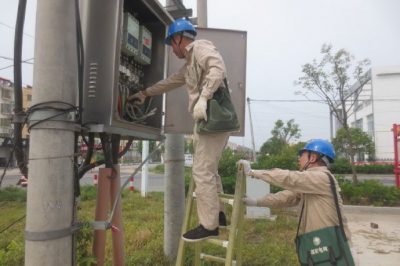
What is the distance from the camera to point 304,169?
3.41 meters

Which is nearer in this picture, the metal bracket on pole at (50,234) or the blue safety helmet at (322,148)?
the metal bracket on pole at (50,234)

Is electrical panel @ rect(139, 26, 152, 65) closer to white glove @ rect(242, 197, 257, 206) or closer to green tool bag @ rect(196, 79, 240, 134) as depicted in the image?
green tool bag @ rect(196, 79, 240, 134)

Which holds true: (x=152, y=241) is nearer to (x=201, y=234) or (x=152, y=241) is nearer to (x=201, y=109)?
(x=201, y=234)

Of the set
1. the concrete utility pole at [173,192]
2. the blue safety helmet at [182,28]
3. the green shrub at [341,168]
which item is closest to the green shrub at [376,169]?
the green shrub at [341,168]

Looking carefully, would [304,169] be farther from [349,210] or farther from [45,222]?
[349,210]

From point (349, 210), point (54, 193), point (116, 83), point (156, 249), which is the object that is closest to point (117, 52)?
point (116, 83)

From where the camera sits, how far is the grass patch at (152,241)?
4.71 metres

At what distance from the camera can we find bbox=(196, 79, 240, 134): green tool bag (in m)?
2.97

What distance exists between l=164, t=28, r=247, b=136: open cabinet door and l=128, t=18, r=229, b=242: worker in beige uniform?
2.90 feet

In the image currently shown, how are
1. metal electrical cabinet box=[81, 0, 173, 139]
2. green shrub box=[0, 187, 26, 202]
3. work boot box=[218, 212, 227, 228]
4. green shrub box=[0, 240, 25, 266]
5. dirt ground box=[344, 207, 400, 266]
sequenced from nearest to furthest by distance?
metal electrical cabinet box=[81, 0, 173, 139] < work boot box=[218, 212, 227, 228] < green shrub box=[0, 240, 25, 266] < dirt ground box=[344, 207, 400, 266] < green shrub box=[0, 187, 26, 202]

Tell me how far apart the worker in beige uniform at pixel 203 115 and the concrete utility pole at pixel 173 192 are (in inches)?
55.4

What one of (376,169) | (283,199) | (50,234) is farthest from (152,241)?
(376,169)

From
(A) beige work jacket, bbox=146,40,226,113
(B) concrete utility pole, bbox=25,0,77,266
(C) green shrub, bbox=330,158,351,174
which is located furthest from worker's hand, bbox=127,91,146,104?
(C) green shrub, bbox=330,158,351,174

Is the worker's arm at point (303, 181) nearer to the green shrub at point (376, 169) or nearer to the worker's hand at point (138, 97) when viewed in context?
the worker's hand at point (138, 97)
